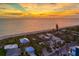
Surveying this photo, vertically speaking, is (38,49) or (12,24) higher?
(12,24)

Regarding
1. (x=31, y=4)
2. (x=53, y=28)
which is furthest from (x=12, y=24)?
(x=53, y=28)

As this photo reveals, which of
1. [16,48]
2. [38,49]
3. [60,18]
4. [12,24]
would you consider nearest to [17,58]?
[16,48]

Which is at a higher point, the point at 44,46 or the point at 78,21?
the point at 78,21

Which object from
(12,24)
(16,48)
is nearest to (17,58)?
(16,48)

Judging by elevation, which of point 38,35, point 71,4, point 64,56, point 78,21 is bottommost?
point 64,56

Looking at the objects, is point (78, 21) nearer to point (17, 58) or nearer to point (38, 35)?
point (38, 35)

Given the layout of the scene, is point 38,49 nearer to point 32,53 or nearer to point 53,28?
point 32,53
